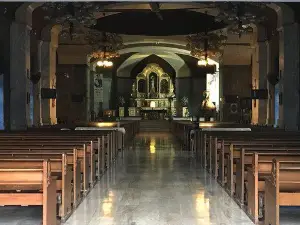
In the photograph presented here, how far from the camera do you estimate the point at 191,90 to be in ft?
115

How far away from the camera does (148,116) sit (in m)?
34.6

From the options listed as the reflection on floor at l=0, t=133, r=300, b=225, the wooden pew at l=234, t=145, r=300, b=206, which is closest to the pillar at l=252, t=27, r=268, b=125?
the reflection on floor at l=0, t=133, r=300, b=225

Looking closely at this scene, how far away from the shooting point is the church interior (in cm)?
545

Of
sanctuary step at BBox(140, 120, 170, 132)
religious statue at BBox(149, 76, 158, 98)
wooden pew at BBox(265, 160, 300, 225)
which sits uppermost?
religious statue at BBox(149, 76, 158, 98)

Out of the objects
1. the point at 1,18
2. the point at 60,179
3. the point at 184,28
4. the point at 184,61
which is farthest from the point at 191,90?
the point at 60,179

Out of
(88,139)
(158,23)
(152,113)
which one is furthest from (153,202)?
(152,113)

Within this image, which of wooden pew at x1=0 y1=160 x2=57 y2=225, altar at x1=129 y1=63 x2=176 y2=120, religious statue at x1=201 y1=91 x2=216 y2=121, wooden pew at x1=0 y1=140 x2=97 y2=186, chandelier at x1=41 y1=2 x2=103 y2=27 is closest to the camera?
wooden pew at x1=0 y1=160 x2=57 y2=225

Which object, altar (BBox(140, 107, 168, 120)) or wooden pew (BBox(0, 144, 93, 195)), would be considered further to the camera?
altar (BBox(140, 107, 168, 120))

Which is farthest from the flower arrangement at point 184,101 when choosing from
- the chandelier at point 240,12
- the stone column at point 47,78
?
the chandelier at point 240,12

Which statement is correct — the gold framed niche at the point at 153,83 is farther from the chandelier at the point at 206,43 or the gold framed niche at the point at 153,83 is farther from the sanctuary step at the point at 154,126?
the chandelier at the point at 206,43

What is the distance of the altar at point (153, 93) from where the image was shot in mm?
34938

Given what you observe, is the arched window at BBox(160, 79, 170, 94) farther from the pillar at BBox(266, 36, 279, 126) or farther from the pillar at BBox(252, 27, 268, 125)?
the pillar at BBox(266, 36, 279, 126)

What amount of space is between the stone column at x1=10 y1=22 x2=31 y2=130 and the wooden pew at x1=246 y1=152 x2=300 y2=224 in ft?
35.4

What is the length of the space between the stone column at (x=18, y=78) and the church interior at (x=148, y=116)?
1.2 inches
